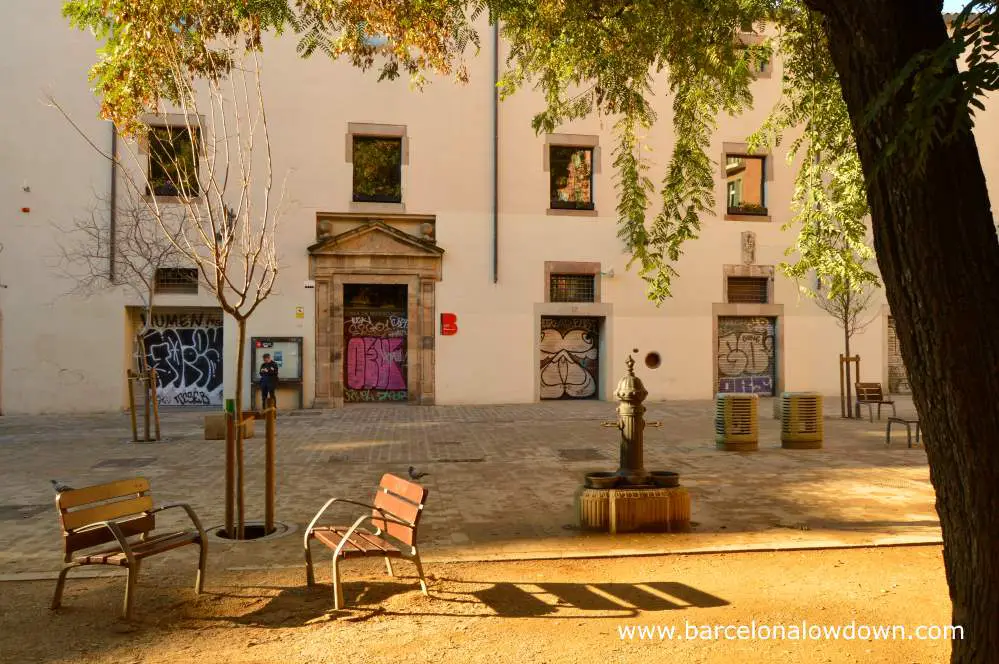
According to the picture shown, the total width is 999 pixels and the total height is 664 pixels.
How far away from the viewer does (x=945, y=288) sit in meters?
2.73

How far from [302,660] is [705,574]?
280 centimetres

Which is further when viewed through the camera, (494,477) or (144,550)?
(494,477)

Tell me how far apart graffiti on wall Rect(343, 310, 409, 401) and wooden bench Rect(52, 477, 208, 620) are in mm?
14112

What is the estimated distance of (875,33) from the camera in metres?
2.85

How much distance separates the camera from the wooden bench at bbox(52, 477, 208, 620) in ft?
15.5

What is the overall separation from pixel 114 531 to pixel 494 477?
5.09m

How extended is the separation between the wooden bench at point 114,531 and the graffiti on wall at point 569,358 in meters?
15.5

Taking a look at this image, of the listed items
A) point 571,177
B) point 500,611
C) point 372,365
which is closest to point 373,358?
point 372,365

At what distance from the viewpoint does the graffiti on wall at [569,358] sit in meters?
20.5

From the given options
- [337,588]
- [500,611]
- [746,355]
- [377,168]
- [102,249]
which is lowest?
[500,611]

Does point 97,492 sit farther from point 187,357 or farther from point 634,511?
point 187,357

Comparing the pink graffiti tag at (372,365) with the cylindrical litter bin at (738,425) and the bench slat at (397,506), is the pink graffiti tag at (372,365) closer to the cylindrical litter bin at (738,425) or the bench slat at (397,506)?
the cylindrical litter bin at (738,425)

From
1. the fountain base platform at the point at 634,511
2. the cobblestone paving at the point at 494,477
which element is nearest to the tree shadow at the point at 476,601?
the cobblestone paving at the point at 494,477

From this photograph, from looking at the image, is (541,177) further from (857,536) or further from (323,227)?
(857,536)
